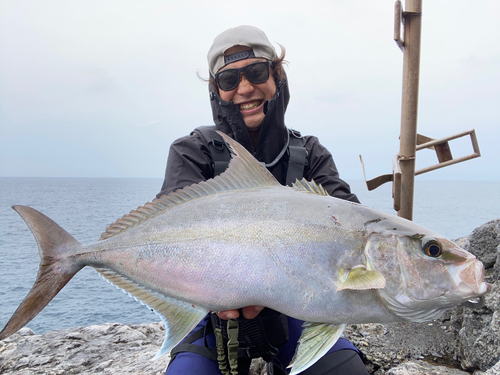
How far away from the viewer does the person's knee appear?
199 cm

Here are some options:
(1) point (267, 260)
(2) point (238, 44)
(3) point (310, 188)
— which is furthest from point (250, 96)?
(1) point (267, 260)

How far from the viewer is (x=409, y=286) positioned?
1386 mm

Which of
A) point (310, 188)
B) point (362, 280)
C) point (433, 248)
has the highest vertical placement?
point (310, 188)

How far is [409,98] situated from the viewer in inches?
149

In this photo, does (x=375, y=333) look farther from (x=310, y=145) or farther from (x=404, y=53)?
(x=404, y=53)

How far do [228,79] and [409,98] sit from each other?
2353 millimetres

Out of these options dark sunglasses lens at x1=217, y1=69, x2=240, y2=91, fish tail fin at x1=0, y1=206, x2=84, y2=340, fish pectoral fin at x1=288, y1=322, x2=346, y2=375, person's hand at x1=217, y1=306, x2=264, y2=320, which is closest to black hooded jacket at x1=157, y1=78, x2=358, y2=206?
dark sunglasses lens at x1=217, y1=69, x2=240, y2=91

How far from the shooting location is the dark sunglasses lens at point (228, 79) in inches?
99.4

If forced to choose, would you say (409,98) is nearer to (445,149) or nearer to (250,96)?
(445,149)

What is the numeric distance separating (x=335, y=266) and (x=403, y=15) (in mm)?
3566

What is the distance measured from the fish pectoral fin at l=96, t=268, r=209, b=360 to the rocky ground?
1.35 meters

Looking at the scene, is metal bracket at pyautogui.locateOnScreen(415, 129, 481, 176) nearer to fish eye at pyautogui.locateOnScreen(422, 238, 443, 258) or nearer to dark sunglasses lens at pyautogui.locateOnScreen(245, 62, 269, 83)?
dark sunglasses lens at pyautogui.locateOnScreen(245, 62, 269, 83)

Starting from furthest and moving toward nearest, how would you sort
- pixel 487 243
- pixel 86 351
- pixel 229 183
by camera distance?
1. pixel 86 351
2. pixel 487 243
3. pixel 229 183

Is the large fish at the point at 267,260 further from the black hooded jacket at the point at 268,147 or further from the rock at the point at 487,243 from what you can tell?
the rock at the point at 487,243
